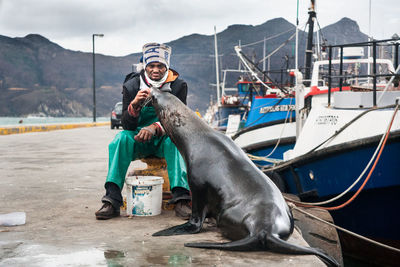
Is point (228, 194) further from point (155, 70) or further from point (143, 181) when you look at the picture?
point (155, 70)

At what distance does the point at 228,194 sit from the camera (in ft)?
10.2

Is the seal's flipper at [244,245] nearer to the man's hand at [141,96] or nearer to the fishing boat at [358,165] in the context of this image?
the man's hand at [141,96]

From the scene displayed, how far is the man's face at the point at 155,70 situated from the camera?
4117 mm

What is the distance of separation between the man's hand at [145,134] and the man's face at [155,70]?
53cm

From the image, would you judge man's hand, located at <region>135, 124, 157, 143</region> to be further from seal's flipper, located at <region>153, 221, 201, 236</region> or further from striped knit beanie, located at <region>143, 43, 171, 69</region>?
seal's flipper, located at <region>153, 221, 201, 236</region>

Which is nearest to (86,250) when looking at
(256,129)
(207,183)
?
(207,183)

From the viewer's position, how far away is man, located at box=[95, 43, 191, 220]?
3.85m

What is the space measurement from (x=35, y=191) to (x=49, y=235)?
2.28 metres

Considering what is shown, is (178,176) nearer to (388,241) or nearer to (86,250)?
(86,250)

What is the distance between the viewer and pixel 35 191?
17.5ft

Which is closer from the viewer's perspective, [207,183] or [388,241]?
[207,183]

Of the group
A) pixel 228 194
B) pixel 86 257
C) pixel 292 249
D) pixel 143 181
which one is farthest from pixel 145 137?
pixel 292 249

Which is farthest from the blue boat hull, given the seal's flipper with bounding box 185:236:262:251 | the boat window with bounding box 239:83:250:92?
the boat window with bounding box 239:83:250:92

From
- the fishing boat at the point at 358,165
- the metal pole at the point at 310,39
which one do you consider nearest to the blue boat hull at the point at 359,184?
the fishing boat at the point at 358,165
